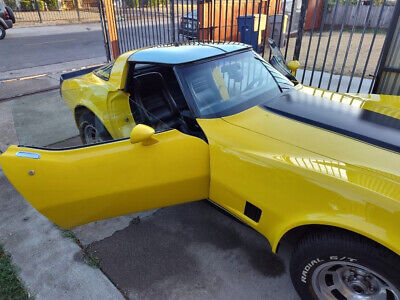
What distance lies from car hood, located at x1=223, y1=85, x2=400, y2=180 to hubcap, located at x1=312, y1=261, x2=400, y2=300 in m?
0.62

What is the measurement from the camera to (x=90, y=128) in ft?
9.95

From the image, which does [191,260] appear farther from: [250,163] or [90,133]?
[90,133]

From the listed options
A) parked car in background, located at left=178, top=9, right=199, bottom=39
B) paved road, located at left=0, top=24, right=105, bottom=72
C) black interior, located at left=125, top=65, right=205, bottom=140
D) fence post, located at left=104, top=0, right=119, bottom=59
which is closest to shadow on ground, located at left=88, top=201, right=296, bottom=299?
black interior, located at left=125, top=65, right=205, bottom=140

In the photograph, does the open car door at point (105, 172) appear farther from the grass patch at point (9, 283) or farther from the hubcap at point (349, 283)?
the hubcap at point (349, 283)

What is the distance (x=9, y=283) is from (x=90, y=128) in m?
1.53

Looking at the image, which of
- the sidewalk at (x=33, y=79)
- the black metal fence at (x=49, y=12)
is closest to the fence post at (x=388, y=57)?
the sidewalk at (x=33, y=79)

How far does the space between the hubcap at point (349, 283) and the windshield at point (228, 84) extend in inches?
51.3

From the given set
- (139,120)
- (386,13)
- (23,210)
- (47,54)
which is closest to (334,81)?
(139,120)

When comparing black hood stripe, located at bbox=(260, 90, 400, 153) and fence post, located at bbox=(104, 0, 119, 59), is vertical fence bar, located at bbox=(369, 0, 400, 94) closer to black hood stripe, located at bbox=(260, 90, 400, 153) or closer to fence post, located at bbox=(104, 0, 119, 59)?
black hood stripe, located at bbox=(260, 90, 400, 153)

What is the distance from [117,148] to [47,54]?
10367 millimetres

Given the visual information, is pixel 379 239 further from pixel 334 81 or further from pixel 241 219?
pixel 334 81

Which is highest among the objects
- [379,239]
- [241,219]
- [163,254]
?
[379,239]

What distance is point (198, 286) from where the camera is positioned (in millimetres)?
2193

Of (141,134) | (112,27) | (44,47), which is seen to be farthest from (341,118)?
(44,47)
